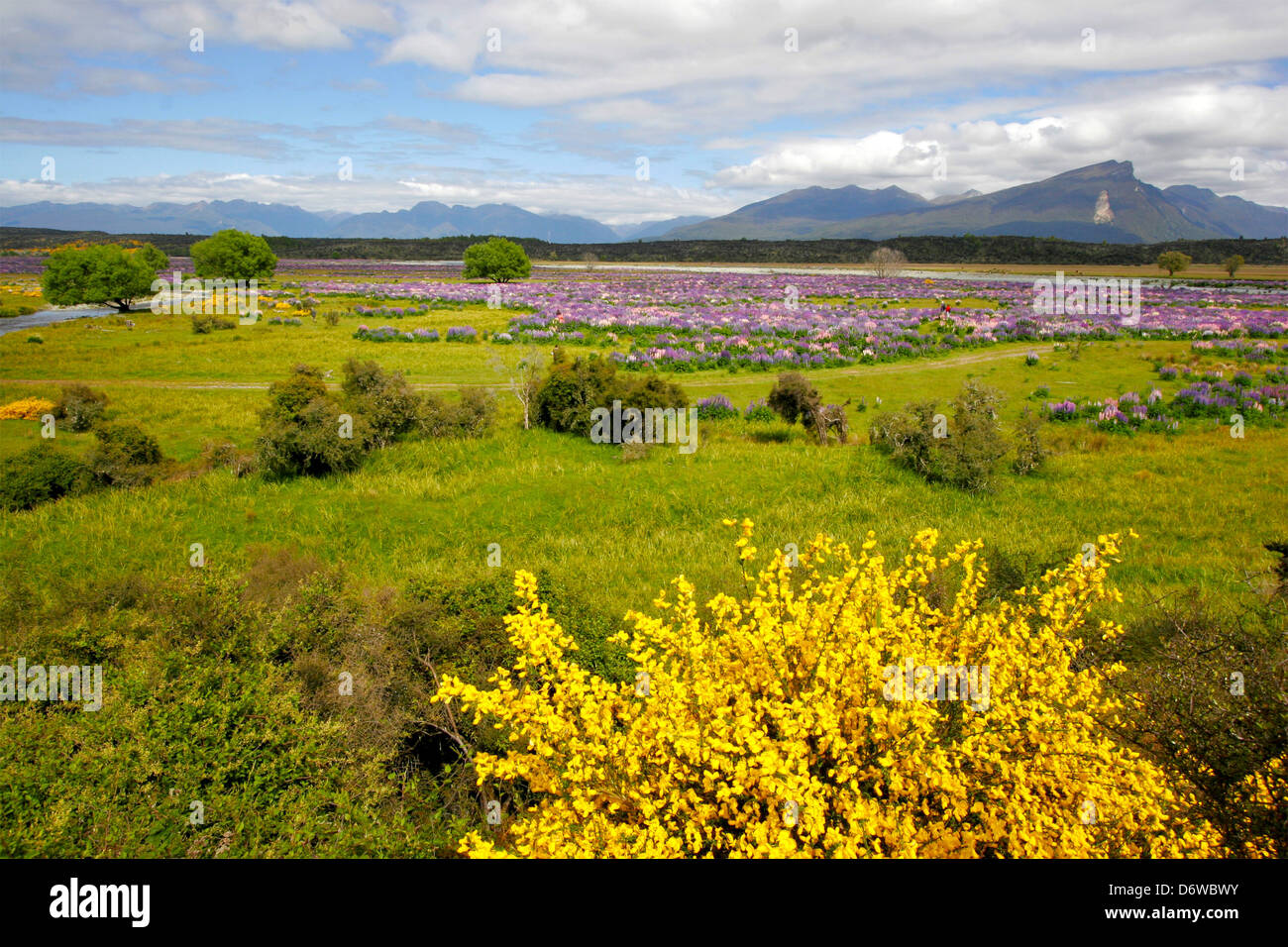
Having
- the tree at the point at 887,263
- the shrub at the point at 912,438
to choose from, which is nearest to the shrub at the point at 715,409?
the shrub at the point at 912,438

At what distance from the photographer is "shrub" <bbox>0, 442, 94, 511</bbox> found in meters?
14.0

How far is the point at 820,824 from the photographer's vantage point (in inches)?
Result: 154

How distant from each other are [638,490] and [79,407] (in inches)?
656

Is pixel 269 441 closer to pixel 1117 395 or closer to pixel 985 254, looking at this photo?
pixel 1117 395

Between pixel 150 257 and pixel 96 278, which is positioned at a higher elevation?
pixel 150 257

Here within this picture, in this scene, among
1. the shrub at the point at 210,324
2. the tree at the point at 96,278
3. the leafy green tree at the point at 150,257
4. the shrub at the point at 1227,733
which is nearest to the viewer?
the shrub at the point at 1227,733

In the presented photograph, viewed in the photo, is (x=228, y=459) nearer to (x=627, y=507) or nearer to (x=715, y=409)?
(x=627, y=507)

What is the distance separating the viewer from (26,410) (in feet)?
67.0

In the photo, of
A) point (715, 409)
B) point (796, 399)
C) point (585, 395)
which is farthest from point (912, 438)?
point (585, 395)

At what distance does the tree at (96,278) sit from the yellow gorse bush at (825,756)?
5890 cm

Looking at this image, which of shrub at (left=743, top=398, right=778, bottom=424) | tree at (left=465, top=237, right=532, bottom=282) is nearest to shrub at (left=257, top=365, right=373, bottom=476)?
shrub at (left=743, top=398, right=778, bottom=424)

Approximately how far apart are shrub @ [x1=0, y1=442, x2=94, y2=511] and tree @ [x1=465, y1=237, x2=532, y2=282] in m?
70.1

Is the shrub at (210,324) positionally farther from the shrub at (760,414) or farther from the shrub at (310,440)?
the shrub at (760,414)

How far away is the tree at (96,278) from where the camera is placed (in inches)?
1916
